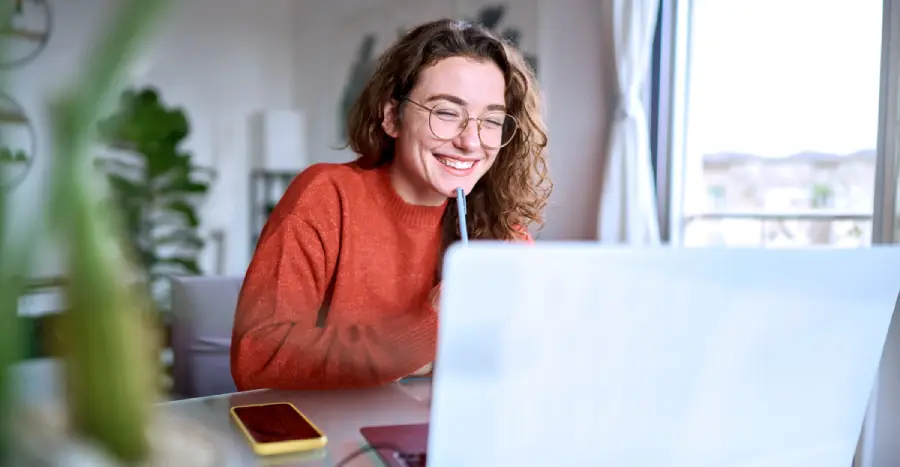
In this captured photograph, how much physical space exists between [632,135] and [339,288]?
1.91 metres

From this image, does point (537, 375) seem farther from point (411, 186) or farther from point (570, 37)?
point (570, 37)

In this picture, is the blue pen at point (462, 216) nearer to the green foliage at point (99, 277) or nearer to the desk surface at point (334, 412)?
the desk surface at point (334, 412)

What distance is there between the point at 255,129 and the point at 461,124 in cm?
430

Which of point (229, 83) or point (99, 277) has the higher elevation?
point (229, 83)

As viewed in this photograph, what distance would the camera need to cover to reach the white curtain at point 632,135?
286cm

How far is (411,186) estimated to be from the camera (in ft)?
4.48

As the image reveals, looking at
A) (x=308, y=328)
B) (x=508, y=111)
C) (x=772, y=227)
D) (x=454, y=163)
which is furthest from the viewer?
(x=772, y=227)

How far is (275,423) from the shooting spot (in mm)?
832

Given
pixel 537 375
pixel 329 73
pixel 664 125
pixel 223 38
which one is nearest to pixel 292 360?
pixel 537 375

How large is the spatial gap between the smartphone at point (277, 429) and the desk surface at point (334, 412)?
0.4 inches

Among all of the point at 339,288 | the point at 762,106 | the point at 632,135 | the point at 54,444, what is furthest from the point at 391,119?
the point at 762,106

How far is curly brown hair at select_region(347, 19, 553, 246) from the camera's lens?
1288 millimetres

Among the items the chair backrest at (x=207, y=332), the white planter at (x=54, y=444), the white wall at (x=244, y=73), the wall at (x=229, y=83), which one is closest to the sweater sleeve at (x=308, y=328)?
the chair backrest at (x=207, y=332)

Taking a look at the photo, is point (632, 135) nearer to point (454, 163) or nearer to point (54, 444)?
point (454, 163)
